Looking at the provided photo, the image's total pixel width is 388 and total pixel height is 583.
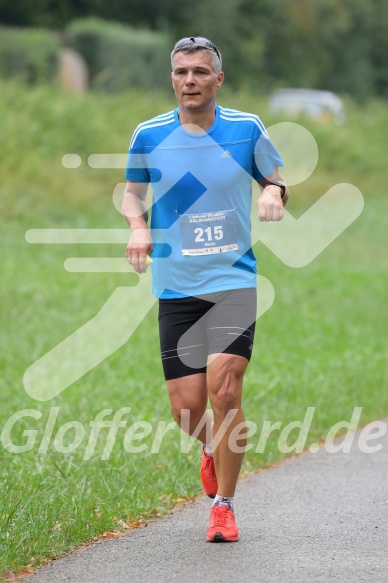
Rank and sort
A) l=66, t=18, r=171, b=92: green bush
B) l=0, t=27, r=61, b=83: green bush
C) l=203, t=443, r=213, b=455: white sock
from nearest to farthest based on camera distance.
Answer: l=203, t=443, r=213, b=455: white sock, l=0, t=27, r=61, b=83: green bush, l=66, t=18, r=171, b=92: green bush

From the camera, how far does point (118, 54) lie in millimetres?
37500

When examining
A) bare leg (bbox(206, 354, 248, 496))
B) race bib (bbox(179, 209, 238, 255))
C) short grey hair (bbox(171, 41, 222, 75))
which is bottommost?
bare leg (bbox(206, 354, 248, 496))

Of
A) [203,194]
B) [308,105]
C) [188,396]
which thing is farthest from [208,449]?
[308,105]

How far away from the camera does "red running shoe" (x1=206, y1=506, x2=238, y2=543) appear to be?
19.0 ft

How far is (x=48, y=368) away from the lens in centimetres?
1127

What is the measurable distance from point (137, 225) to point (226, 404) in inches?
37.2

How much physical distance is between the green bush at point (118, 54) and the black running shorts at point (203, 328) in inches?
1179

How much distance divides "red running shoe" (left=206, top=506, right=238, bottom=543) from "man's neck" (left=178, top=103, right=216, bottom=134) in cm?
177

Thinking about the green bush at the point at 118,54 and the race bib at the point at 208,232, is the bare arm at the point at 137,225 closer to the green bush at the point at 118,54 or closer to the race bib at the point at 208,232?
the race bib at the point at 208,232

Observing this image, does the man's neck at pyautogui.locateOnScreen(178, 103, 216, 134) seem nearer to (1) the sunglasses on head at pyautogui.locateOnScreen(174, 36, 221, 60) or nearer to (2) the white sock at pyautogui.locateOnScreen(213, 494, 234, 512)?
(1) the sunglasses on head at pyautogui.locateOnScreen(174, 36, 221, 60)

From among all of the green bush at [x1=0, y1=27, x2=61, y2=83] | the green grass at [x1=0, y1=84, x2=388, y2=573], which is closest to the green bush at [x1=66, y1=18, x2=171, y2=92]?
the green bush at [x1=0, y1=27, x2=61, y2=83]

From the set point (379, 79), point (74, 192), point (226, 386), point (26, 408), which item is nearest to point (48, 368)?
point (26, 408)

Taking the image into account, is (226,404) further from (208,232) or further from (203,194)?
(203,194)

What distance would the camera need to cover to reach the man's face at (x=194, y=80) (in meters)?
5.90
